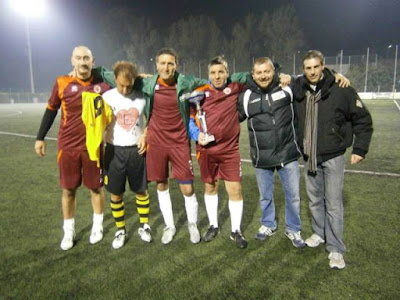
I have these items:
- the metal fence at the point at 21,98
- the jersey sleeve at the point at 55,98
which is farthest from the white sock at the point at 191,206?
the metal fence at the point at 21,98

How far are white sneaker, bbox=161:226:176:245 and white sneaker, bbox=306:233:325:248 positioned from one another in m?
1.49

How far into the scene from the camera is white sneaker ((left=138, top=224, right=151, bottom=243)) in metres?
3.85

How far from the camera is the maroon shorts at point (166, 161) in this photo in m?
3.72

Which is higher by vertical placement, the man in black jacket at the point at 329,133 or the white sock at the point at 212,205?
the man in black jacket at the point at 329,133

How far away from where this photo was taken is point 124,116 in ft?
11.9

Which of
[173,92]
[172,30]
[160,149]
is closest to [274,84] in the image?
[173,92]

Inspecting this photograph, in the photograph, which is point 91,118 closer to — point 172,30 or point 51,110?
point 51,110

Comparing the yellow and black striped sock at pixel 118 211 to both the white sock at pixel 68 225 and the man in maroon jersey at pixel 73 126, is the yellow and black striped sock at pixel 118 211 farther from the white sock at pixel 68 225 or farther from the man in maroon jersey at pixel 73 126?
the white sock at pixel 68 225

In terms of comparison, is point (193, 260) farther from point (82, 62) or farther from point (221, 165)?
point (82, 62)

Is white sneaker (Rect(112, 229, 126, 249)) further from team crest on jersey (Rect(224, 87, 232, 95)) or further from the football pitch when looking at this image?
team crest on jersey (Rect(224, 87, 232, 95))

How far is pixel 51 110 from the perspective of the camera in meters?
3.67

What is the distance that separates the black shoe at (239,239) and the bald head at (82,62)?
2.33 meters

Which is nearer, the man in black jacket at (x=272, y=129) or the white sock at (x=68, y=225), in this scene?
the man in black jacket at (x=272, y=129)

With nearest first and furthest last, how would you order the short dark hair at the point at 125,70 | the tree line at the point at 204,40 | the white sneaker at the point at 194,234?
the short dark hair at the point at 125,70, the white sneaker at the point at 194,234, the tree line at the point at 204,40
